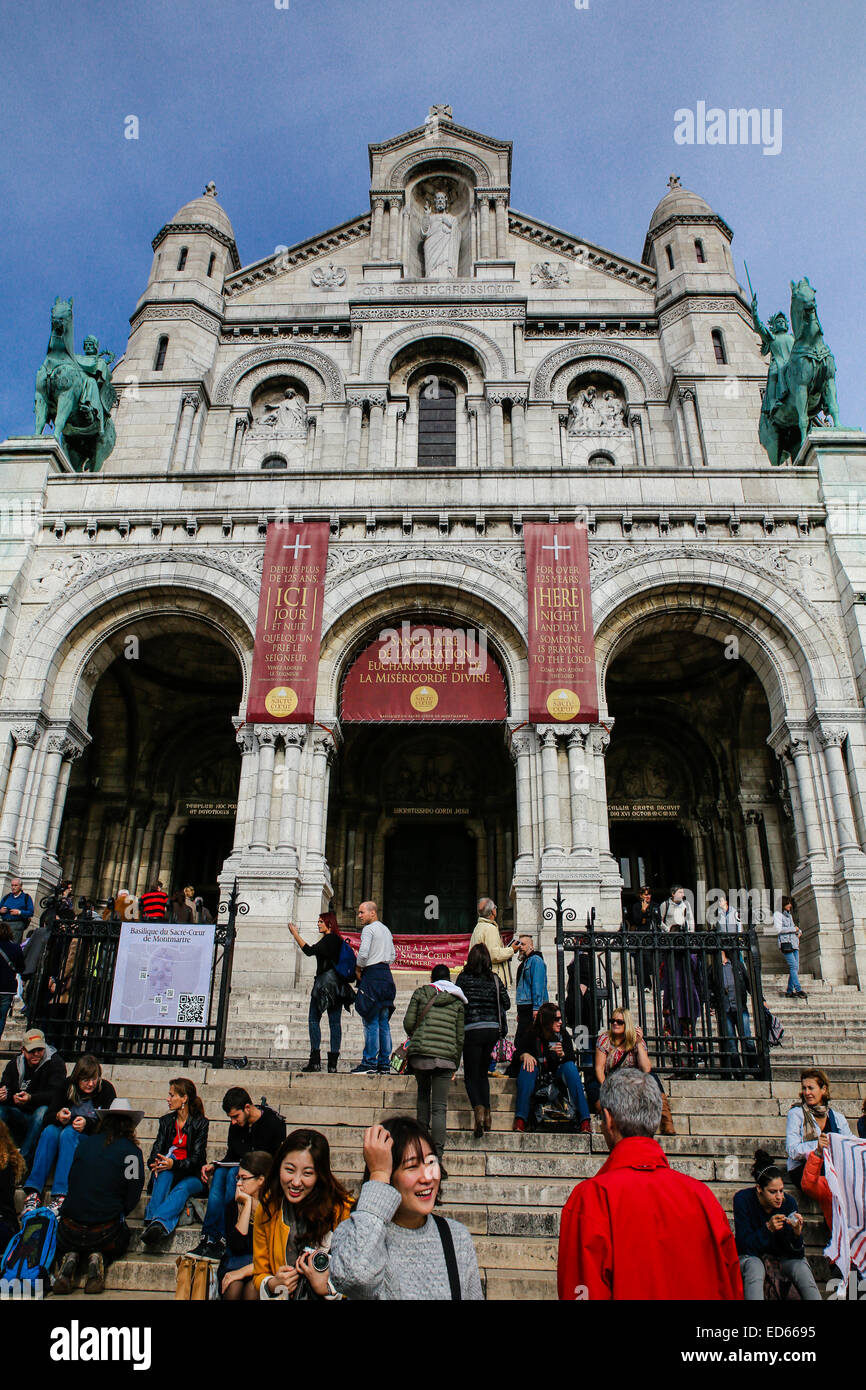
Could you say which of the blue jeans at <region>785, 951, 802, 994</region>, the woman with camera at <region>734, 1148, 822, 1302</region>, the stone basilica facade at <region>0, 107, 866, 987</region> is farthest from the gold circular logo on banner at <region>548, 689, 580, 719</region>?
the woman with camera at <region>734, 1148, 822, 1302</region>

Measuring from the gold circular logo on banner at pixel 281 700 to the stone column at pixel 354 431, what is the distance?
9.76 metres

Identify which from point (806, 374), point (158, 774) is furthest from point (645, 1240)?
point (806, 374)

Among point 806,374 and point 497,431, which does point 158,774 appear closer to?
point 497,431

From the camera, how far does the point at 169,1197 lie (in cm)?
628

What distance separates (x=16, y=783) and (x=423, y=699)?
705 centimetres

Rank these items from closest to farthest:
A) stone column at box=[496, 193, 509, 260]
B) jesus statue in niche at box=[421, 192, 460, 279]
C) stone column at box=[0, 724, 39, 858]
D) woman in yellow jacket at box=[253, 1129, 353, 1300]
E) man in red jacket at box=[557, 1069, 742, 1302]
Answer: man in red jacket at box=[557, 1069, 742, 1302] < woman in yellow jacket at box=[253, 1129, 353, 1300] < stone column at box=[0, 724, 39, 858] < stone column at box=[496, 193, 509, 260] < jesus statue in niche at box=[421, 192, 460, 279]

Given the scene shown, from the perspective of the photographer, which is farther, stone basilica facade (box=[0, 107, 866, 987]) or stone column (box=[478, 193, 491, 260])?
stone column (box=[478, 193, 491, 260])

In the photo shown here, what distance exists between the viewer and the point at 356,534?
57.4ft

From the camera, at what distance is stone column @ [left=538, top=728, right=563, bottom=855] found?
15.0 m

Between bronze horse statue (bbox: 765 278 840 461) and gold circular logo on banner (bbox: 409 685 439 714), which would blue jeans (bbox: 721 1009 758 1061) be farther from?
bronze horse statue (bbox: 765 278 840 461)

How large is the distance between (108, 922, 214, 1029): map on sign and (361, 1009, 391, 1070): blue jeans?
6.12 ft
